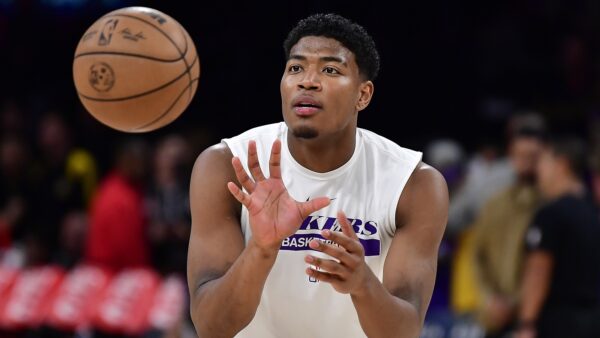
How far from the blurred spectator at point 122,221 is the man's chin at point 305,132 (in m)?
5.92

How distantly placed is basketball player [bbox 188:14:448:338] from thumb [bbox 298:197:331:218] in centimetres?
28

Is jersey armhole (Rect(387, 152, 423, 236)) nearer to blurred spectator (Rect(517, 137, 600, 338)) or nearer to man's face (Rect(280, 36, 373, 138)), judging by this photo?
man's face (Rect(280, 36, 373, 138))

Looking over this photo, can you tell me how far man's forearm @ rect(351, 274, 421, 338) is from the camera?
4014mm

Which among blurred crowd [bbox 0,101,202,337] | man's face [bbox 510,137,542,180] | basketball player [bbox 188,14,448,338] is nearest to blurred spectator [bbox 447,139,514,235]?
man's face [bbox 510,137,542,180]

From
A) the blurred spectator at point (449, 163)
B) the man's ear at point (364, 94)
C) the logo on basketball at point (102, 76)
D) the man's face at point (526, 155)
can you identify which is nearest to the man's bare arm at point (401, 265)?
the man's ear at point (364, 94)

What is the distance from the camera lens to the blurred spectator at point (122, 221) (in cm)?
1012

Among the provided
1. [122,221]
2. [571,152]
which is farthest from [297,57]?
[122,221]

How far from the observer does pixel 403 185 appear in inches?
184

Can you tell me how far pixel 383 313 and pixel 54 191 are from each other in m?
7.72

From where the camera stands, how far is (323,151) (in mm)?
4672

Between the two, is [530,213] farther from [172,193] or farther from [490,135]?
[172,193]

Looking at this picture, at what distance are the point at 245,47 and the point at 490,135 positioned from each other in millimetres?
2747

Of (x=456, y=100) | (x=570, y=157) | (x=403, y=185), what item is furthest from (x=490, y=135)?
(x=403, y=185)

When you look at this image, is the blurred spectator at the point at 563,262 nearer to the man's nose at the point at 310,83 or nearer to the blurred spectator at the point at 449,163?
the blurred spectator at the point at 449,163
